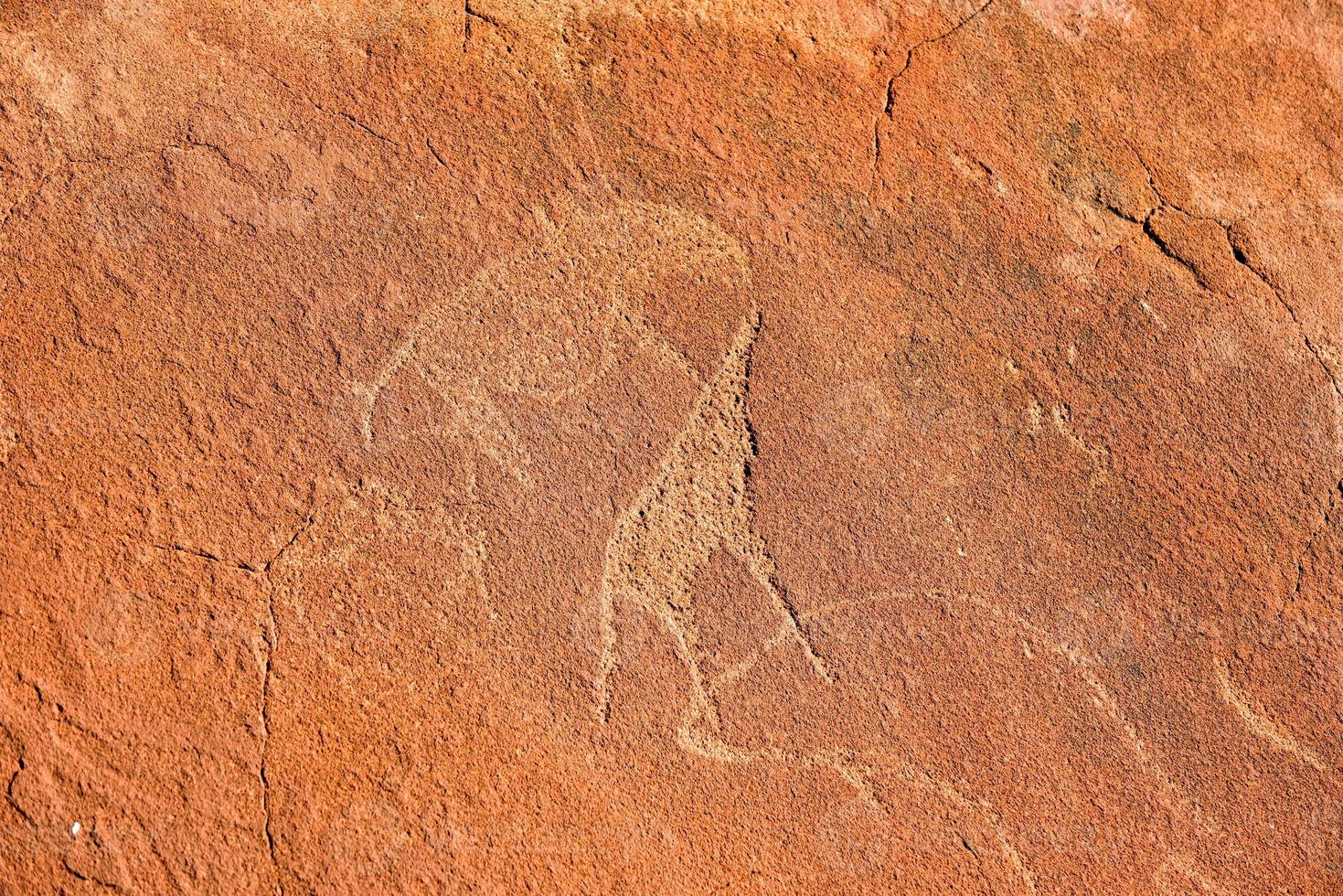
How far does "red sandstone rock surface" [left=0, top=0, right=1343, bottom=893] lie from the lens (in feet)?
5.76

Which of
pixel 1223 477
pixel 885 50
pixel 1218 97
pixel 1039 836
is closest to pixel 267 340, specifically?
pixel 885 50

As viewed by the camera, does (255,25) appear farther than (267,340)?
Yes

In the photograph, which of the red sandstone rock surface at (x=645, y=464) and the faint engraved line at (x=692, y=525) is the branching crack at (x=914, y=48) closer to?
the red sandstone rock surface at (x=645, y=464)

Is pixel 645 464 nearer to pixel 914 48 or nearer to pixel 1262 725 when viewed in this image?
pixel 914 48

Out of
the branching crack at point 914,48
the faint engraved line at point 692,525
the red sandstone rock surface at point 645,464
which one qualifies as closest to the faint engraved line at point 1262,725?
the red sandstone rock surface at point 645,464

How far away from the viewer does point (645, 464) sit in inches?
74.4

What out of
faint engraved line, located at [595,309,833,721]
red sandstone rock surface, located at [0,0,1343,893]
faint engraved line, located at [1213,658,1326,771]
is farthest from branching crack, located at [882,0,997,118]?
faint engraved line, located at [1213,658,1326,771]

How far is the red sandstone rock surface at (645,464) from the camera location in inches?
69.1

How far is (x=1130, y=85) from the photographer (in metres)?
2.17

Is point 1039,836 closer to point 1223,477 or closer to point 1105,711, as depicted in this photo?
point 1105,711

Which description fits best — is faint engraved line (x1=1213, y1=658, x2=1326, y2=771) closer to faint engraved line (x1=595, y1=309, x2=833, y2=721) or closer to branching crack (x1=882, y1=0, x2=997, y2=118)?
faint engraved line (x1=595, y1=309, x2=833, y2=721)

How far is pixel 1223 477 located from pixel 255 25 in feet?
6.15

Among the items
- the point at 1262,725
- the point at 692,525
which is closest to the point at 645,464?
the point at 692,525

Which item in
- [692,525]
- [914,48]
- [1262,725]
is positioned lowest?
[692,525]
